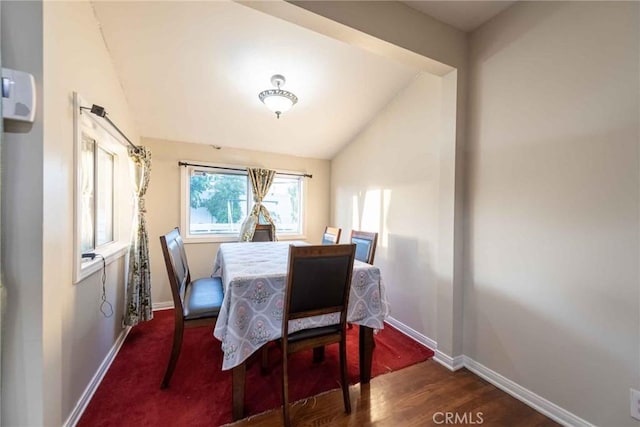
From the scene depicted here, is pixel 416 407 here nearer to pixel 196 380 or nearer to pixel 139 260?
pixel 196 380

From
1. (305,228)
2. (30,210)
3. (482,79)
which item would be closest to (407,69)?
(482,79)

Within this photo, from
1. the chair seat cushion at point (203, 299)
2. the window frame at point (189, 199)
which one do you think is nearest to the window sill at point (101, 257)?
the chair seat cushion at point (203, 299)

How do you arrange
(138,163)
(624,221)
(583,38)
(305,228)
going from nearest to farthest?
(624,221) → (583,38) → (138,163) → (305,228)

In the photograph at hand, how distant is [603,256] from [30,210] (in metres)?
2.62

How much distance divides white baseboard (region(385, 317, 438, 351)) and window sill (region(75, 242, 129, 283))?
2610 millimetres

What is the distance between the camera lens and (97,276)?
183 centimetres

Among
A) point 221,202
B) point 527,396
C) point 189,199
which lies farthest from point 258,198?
point 527,396

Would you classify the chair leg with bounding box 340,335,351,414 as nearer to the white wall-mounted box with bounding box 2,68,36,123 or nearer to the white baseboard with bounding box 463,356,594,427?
the white baseboard with bounding box 463,356,594,427

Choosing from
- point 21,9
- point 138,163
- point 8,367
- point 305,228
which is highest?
point 21,9

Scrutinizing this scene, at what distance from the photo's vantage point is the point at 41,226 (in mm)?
975

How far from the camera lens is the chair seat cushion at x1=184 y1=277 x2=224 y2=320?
1.77 m

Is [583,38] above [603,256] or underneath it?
above

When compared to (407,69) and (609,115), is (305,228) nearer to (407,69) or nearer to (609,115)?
(407,69)

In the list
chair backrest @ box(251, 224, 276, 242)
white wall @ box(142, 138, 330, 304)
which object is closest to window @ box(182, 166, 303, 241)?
white wall @ box(142, 138, 330, 304)
